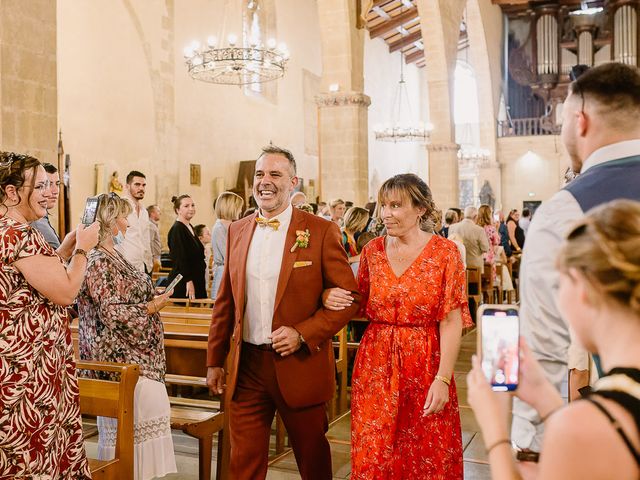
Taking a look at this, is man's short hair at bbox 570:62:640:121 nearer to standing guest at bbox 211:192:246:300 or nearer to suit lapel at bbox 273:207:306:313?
suit lapel at bbox 273:207:306:313

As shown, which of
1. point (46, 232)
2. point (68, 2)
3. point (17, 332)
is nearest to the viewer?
point (17, 332)

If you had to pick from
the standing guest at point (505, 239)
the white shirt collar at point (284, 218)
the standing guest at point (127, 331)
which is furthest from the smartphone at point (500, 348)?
the standing guest at point (505, 239)

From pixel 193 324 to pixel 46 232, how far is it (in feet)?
4.11

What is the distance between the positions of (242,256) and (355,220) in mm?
3765

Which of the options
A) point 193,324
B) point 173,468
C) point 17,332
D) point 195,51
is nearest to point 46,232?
point 193,324

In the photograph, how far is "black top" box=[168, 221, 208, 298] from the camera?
6.77m

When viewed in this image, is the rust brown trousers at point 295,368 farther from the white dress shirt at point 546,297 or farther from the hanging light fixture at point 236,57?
the hanging light fixture at point 236,57

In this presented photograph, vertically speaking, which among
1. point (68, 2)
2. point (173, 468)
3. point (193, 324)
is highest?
point (68, 2)

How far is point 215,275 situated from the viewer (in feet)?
22.2

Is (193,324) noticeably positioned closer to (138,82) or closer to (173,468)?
(173,468)

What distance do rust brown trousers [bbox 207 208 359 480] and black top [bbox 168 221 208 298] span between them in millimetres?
3803

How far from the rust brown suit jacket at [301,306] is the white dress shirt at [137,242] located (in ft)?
10.0

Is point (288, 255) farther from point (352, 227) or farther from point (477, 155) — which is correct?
point (477, 155)

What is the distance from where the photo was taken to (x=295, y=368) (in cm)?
294
